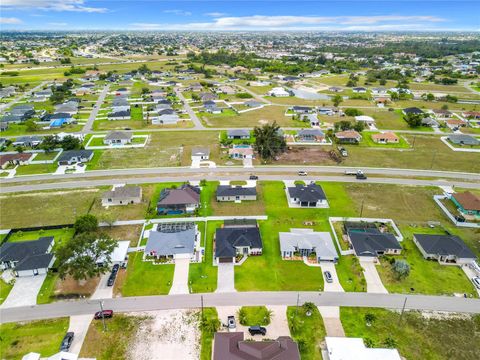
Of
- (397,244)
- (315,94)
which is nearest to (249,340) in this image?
(397,244)

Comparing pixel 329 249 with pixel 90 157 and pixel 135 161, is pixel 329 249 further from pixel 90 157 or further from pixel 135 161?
pixel 90 157

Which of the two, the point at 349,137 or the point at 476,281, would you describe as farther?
the point at 349,137

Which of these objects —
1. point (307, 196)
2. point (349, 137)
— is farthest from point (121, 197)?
point (349, 137)

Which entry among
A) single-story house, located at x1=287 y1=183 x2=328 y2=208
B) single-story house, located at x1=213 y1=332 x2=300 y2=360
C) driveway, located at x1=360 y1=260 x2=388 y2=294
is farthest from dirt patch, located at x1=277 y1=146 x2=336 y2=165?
single-story house, located at x1=213 y1=332 x2=300 y2=360

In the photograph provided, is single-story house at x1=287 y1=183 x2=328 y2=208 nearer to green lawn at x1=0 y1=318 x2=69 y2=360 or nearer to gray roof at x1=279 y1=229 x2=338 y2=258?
gray roof at x1=279 y1=229 x2=338 y2=258

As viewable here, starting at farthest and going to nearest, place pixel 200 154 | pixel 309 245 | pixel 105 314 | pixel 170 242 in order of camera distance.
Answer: pixel 200 154
pixel 170 242
pixel 309 245
pixel 105 314

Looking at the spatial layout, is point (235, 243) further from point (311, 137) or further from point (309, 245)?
point (311, 137)

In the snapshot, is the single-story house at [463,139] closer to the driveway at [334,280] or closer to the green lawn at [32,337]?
the driveway at [334,280]
